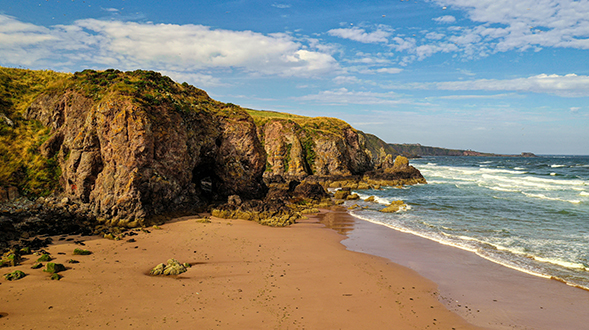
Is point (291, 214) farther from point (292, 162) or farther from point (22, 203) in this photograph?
point (292, 162)

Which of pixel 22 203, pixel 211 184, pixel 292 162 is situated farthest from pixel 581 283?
pixel 292 162

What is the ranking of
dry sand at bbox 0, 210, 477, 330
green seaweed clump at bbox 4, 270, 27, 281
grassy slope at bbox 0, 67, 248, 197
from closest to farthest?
dry sand at bbox 0, 210, 477, 330
green seaweed clump at bbox 4, 270, 27, 281
grassy slope at bbox 0, 67, 248, 197

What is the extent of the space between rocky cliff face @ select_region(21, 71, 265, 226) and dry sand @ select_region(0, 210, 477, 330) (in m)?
4.74

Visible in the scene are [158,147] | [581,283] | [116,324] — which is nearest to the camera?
[116,324]

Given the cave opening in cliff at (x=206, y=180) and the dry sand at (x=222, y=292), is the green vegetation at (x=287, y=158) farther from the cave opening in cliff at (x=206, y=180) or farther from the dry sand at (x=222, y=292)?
the dry sand at (x=222, y=292)

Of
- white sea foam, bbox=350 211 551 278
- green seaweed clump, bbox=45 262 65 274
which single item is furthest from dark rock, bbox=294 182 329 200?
green seaweed clump, bbox=45 262 65 274

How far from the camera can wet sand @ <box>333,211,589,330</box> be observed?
9.23 meters

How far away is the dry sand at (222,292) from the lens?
834cm

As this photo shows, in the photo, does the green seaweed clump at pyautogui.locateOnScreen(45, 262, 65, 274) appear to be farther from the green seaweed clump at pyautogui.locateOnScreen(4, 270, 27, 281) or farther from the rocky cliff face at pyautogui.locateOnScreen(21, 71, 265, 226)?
the rocky cliff face at pyautogui.locateOnScreen(21, 71, 265, 226)

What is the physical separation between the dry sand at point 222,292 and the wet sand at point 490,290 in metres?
0.86

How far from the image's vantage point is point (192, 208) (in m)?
22.5

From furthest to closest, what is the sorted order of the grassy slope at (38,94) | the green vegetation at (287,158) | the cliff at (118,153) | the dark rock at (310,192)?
the green vegetation at (287,158)
the dark rock at (310,192)
the grassy slope at (38,94)
the cliff at (118,153)

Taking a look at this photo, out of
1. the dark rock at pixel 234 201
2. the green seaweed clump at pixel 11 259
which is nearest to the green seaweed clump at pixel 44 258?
the green seaweed clump at pixel 11 259

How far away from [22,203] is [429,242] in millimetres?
24234
